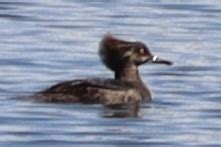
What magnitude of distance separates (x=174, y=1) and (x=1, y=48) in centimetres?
556


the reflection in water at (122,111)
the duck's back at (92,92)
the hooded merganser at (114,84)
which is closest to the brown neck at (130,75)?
the hooded merganser at (114,84)

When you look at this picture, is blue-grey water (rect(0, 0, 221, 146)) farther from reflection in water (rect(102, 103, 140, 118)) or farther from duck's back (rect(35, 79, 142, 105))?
duck's back (rect(35, 79, 142, 105))

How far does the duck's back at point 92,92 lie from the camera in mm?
17828

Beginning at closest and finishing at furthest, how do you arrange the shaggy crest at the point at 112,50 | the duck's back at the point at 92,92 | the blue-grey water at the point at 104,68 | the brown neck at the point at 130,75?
the blue-grey water at the point at 104,68, the duck's back at the point at 92,92, the shaggy crest at the point at 112,50, the brown neck at the point at 130,75

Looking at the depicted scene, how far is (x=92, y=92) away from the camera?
18094mm

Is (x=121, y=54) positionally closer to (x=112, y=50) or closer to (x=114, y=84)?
(x=112, y=50)

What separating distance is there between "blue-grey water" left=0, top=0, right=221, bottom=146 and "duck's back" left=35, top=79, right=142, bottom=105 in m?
0.18

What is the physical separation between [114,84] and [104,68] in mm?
2013

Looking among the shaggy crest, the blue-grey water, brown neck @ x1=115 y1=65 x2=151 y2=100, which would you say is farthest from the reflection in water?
the shaggy crest

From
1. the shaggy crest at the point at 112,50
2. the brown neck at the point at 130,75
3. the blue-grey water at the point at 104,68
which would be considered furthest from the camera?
the brown neck at the point at 130,75

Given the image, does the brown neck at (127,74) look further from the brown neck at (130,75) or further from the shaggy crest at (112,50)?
the shaggy crest at (112,50)

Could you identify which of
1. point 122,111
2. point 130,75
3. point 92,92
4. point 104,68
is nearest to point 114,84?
point 92,92

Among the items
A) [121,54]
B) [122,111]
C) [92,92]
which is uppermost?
[121,54]

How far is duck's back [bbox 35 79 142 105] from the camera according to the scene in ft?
58.5
